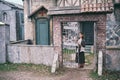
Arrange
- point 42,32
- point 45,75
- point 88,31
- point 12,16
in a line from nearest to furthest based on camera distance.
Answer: point 45,75 < point 42,32 < point 88,31 < point 12,16

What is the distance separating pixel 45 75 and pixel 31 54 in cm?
262

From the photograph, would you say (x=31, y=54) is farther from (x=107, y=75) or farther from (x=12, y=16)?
(x=12, y=16)

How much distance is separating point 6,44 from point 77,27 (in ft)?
23.0

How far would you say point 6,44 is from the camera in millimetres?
14688

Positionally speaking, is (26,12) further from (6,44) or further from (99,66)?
(99,66)

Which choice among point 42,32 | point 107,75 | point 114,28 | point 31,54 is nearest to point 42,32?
point 42,32

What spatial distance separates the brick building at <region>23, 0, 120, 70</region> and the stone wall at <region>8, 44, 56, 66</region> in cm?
69

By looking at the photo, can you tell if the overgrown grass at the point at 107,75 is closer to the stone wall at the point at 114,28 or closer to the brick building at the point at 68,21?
the brick building at the point at 68,21

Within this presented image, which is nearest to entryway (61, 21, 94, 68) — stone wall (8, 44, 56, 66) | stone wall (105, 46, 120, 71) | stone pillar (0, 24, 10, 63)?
stone wall (8, 44, 56, 66)

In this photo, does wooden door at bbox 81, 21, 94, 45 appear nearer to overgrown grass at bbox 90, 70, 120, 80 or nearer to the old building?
overgrown grass at bbox 90, 70, 120, 80

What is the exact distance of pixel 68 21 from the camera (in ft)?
41.3

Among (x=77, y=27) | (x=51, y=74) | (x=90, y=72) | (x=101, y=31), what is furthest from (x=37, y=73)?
(x=77, y=27)

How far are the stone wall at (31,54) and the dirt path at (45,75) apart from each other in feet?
4.91

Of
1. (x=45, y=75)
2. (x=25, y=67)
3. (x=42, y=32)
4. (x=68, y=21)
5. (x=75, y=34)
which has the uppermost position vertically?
(x=68, y=21)
